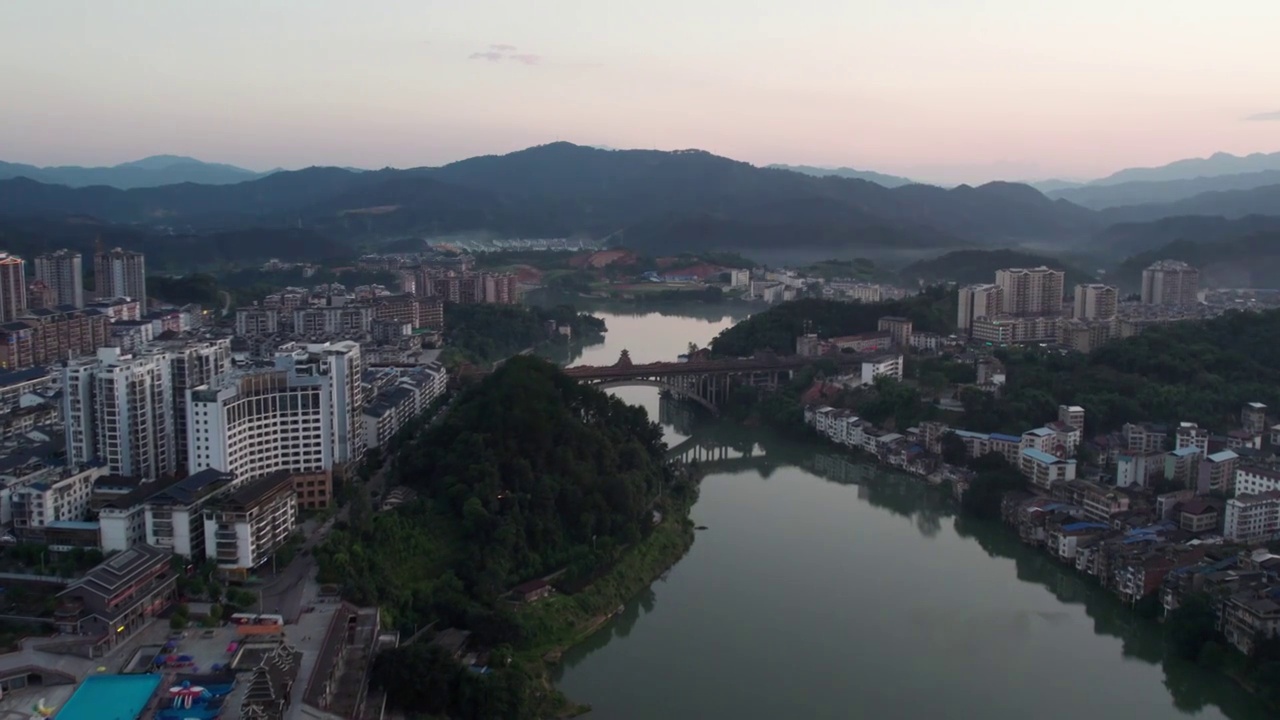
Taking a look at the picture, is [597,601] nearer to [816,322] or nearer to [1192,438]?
[1192,438]

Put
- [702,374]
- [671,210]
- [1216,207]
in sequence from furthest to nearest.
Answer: [671,210], [1216,207], [702,374]

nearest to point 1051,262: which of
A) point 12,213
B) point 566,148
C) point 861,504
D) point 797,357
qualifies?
point 797,357

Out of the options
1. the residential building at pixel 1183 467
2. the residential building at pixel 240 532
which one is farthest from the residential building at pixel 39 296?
the residential building at pixel 1183 467

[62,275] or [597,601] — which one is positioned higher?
[62,275]

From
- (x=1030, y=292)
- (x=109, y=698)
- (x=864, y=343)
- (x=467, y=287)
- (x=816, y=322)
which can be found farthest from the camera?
(x=467, y=287)

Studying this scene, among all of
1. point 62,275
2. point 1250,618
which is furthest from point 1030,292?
point 62,275

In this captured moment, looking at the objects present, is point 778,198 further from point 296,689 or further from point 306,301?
point 296,689
